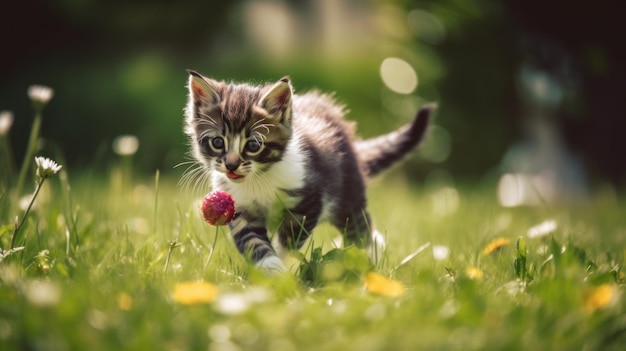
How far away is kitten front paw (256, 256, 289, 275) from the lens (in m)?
2.16

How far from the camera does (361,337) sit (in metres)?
1.45

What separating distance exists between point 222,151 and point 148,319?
1020mm

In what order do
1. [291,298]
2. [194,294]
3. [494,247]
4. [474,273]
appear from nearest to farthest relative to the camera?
[194,294] → [291,298] → [474,273] → [494,247]

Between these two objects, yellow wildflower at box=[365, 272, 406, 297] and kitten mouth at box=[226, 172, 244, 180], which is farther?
kitten mouth at box=[226, 172, 244, 180]

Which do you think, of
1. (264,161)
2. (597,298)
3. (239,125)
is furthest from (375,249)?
(597,298)

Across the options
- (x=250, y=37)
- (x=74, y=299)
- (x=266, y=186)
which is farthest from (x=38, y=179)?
(x=250, y=37)

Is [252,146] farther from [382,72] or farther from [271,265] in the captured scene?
[382,72]

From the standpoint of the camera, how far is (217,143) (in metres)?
2.51

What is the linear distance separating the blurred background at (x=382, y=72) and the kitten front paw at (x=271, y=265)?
2269mm

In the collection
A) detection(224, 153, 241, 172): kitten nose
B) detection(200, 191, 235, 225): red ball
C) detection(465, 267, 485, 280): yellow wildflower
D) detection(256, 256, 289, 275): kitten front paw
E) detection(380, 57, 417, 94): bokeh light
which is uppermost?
detection(380, 57, 417, 94): bokeh light

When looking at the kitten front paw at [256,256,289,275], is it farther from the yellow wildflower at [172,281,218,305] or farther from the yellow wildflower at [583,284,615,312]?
the yellow wildflower at [583,284,615,312]

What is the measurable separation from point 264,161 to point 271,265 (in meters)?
0.45

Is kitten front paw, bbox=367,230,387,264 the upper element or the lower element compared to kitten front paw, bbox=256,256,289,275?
lower

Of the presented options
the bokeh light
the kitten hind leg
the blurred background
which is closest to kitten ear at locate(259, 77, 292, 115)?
the kitten hind leg
